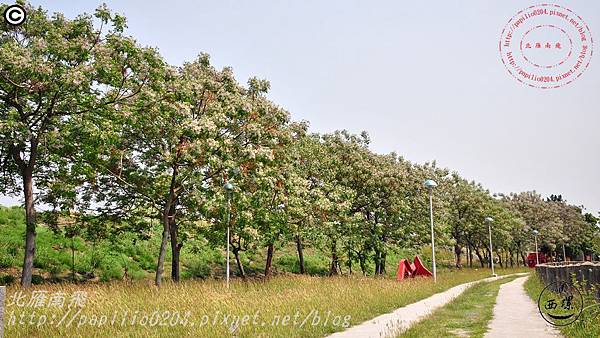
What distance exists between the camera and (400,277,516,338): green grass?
34.4 feet

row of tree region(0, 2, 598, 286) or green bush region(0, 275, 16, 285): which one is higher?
row of tree region(0, 2, 598, 286)

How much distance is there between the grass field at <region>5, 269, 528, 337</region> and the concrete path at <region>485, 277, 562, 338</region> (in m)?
3.29

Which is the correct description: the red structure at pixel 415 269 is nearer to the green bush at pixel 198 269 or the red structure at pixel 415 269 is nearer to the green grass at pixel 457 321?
the green bush at pixel 198 269

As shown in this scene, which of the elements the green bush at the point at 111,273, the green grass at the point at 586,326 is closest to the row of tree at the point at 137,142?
Result: the green bush at the point at 111,273

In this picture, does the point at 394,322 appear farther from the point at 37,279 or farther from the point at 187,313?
the point at 37,279

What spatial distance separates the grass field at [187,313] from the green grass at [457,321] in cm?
169

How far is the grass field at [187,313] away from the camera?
399 inches

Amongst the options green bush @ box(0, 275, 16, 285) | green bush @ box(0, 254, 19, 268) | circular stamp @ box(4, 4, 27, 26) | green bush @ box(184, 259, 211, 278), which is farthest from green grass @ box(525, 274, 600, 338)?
green bush @ box(0, 254, 19, 268)

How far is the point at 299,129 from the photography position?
2694 centimetres

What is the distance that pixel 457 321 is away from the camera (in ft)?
42.2

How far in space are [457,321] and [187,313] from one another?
732 centimetres

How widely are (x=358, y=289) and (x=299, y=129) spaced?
1168 cm

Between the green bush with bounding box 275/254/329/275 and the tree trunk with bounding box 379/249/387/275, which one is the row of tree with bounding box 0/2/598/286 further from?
the green bush with bounding box 275/254/329/275

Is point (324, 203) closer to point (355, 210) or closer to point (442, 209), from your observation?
point (355, 210)
